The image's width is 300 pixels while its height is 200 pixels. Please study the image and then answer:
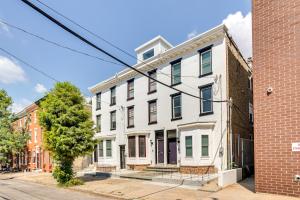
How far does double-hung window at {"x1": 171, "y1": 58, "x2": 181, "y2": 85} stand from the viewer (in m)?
21.7

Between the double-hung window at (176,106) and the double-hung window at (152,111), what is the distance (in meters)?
2.28

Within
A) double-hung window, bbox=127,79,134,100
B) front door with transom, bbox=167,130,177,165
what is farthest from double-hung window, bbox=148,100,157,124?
double-hung window, bbox=127,79,134,100

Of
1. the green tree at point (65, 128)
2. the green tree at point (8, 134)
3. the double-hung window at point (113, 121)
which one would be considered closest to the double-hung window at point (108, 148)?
the double-hung window at point (113, 121)

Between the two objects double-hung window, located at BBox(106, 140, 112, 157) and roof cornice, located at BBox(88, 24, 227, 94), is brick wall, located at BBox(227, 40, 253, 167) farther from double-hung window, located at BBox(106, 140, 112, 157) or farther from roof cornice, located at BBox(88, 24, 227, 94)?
double-hung window, located at BBox(106, 140, 112, 157)

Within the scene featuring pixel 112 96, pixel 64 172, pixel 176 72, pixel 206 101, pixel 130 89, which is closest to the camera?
pixel 64 172

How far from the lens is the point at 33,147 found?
A: 3800 centimetres

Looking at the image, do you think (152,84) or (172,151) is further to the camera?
(152,84)

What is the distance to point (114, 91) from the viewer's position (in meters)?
28.8

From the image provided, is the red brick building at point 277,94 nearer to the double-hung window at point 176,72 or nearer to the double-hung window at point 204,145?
the double-hung window at point 204,145

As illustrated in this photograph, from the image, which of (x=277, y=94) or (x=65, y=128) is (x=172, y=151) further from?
(x=277, y=94)

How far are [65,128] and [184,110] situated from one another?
29.2 ft

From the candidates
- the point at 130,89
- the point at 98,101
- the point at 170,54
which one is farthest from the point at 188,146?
the point at 98,101

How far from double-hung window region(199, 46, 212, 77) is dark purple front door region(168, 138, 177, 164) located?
19.7 ft

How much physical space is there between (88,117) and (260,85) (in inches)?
490
